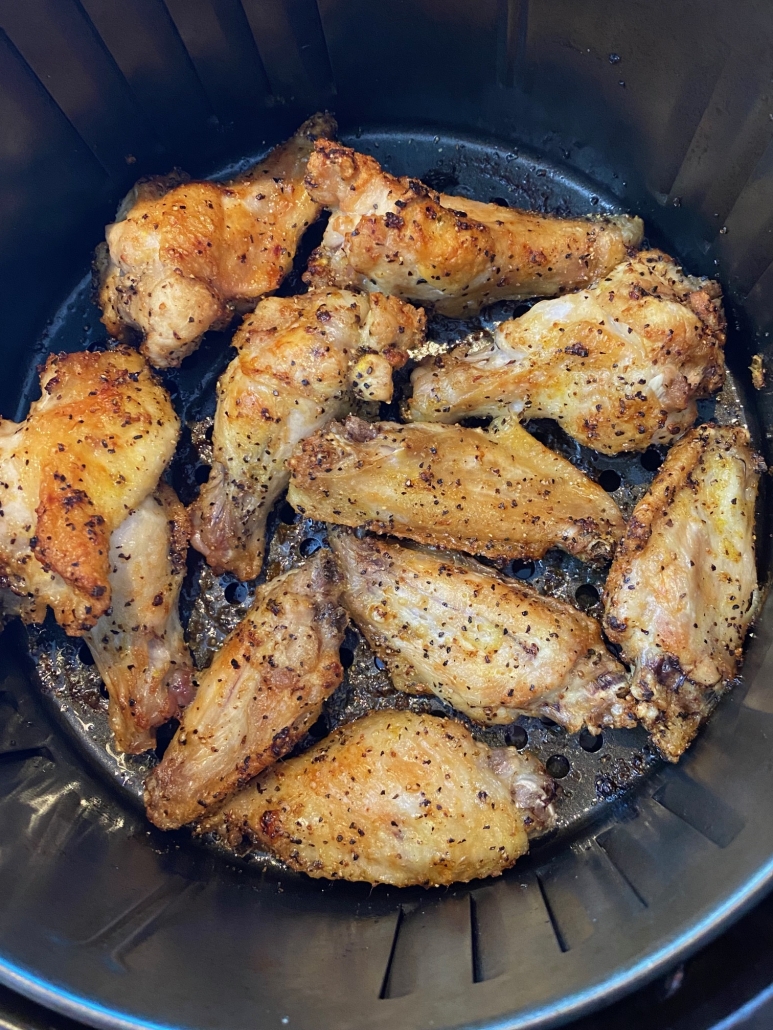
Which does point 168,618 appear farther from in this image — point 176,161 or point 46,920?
point 176,161

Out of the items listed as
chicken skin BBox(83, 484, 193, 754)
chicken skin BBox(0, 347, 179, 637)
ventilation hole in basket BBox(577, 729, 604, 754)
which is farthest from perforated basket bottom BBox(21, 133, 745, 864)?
chicken skin BBox(0, 347, 179, 637)

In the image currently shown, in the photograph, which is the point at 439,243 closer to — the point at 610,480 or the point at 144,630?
the point at 610,480

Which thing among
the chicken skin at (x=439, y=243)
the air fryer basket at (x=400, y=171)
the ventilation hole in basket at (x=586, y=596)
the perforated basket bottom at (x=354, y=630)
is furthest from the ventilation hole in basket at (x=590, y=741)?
the chicken skin at (x=439, y=243)

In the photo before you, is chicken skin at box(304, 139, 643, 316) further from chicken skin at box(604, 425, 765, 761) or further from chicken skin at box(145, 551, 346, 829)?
chicken skin at box(145, 551, 346, 829)

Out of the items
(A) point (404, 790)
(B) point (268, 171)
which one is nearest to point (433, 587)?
(A) point (404, 790)

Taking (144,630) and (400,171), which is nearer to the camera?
(144,630)

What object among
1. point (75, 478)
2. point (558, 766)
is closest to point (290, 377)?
point (75, 478)

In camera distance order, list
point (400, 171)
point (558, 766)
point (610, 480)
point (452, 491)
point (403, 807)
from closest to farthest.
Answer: point (403, 807), point (452, 491), point (558, 766), point (610, 480), point (400, 171)
